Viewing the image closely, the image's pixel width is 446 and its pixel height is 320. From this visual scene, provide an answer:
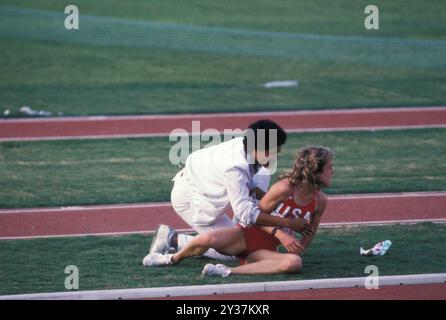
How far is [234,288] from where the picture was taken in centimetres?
880

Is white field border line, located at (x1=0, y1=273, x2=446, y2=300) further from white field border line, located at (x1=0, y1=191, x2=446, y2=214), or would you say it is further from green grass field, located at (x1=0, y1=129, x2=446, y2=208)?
green grass field, located at (x1=0, y1=129, x2=446, y2=208)

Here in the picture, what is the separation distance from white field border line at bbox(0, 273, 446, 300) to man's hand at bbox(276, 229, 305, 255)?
1.66ft

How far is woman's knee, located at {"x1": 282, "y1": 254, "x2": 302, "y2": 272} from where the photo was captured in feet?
30.9

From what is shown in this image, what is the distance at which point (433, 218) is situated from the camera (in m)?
11.8

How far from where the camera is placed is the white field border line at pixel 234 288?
338 inches

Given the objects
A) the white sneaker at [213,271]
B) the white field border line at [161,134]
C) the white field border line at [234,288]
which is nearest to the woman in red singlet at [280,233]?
the white sneaker at [213,271]

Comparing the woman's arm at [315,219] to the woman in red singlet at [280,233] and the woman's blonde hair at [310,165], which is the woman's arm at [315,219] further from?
the woman's blonde hair at [310,165]

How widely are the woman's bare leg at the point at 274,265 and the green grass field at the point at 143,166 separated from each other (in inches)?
140

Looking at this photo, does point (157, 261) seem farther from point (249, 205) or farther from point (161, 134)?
point (161, 134)

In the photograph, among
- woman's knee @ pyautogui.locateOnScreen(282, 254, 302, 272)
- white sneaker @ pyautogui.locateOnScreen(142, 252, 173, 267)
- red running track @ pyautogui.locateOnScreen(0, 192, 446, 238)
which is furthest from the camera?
red running track @ pyautogui.locateOnScreen(0, 192, 446, 238)

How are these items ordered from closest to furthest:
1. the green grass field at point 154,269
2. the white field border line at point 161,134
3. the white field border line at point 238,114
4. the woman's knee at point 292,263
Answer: the green grass field at point 154,269 → the woman's knee at point 292,263 → the white field border line at point 161,134 → the white field border line at point 238,114

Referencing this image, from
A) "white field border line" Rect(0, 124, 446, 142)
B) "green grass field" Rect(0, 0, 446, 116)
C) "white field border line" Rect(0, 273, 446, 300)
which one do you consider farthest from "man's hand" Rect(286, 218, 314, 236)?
"green grass field" Rect(0, 0, 446, 116)

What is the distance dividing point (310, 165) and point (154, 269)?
1.72 m
